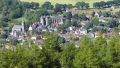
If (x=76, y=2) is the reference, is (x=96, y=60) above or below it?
above

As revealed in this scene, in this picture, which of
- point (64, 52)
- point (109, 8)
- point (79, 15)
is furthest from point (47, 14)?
point (64, 52)

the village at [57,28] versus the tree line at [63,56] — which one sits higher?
the tree line at [63,56]

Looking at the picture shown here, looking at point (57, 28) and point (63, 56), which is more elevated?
point (63, 56)

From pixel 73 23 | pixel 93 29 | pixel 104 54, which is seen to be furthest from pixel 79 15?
pixel 104 54

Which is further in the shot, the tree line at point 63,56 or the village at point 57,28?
the village at point 57,28

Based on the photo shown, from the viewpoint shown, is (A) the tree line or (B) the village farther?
(B) the village

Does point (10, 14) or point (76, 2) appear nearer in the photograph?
point (10, 14)

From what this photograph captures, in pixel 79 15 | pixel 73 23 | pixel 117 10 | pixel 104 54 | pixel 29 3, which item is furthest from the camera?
pixel 29 3

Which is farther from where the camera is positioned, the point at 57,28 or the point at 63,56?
the point at 57,28

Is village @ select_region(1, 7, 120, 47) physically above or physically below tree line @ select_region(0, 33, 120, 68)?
below

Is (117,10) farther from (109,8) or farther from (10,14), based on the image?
(10,14)

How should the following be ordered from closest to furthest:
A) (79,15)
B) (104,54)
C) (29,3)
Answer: (104,54) < (79,15) < (29,3)
